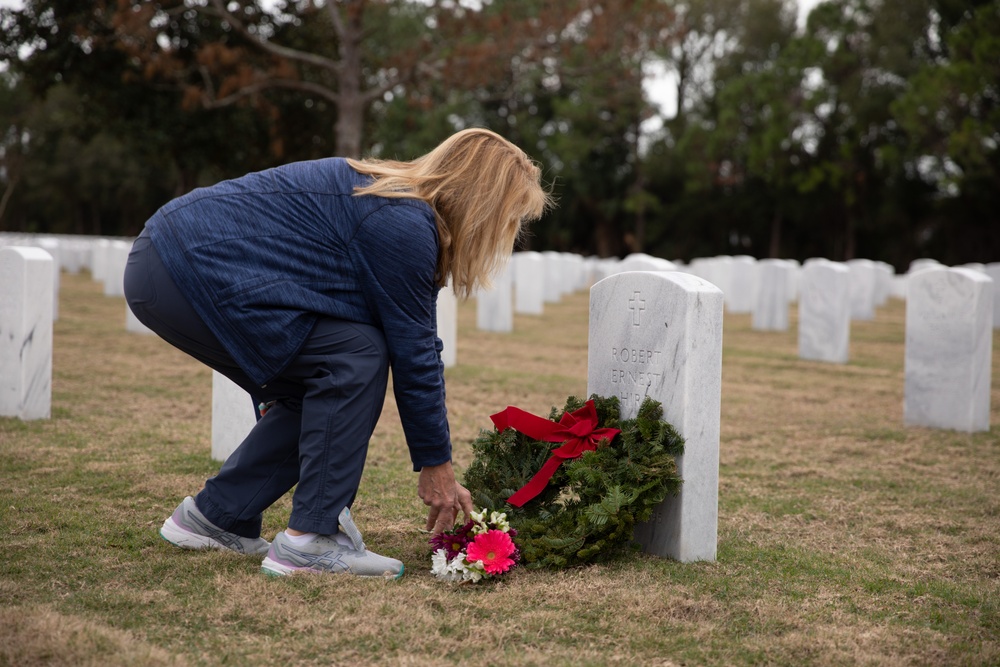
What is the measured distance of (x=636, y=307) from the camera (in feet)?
A: 11.8

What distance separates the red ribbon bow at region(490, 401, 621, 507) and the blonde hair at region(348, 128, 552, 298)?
64 centimetres

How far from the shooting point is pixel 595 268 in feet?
91.6

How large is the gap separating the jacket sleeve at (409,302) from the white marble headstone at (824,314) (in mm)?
8054

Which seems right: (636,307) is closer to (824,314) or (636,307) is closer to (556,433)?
(556,433)

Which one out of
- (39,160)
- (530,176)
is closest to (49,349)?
(530,176)

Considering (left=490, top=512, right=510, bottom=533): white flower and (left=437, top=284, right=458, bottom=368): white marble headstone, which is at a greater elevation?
(left=437, top=284, right=458, bottom=368): white marble headstone

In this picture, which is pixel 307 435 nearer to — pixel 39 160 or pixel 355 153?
pixel 355 153

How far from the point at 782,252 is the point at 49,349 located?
38.9 m

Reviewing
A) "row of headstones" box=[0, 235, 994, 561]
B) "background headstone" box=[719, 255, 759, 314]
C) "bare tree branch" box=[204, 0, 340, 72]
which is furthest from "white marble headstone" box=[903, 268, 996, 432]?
"bare tree branch" box=[204, 0, 340, 72]

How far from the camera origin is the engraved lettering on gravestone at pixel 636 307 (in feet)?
11.7

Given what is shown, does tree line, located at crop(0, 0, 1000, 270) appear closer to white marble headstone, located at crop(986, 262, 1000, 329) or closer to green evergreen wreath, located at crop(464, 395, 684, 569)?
white marble headstone, located at crop(986, 262, 1000, 329)

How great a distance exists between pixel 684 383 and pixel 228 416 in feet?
8.04

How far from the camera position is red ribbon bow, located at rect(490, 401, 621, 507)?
3414 mm

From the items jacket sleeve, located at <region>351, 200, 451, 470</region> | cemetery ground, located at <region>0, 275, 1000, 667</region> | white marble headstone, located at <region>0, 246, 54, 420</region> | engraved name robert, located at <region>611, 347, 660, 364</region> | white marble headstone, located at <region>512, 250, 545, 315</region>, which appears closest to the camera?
cemetery ground, located at <region>0, 275, 1000, 667</region>
